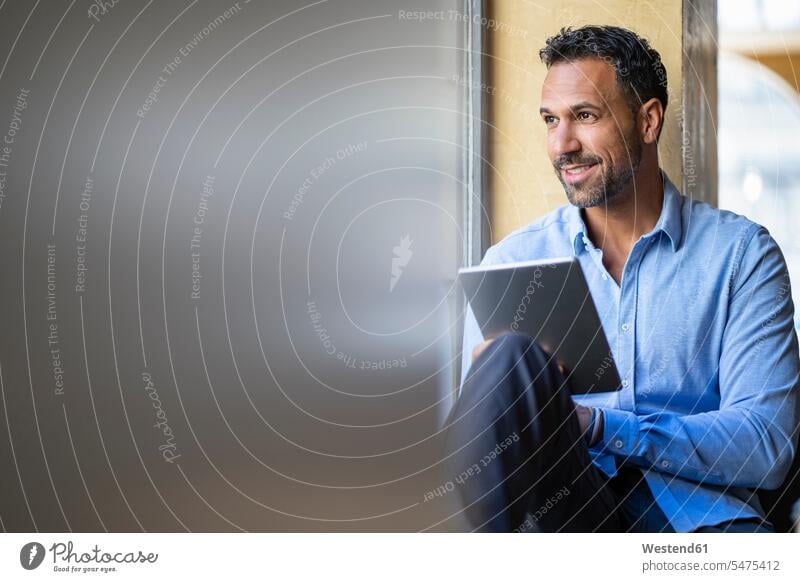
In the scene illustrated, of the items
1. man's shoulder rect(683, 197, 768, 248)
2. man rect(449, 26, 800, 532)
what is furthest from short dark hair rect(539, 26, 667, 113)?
man's shoulder rect(683, 197, 768, 248)

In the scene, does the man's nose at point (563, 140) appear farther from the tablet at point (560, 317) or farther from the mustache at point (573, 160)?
the tablet at point (560, 317)

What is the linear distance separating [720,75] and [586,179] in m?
0.20

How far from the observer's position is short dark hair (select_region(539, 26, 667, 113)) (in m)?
0.98

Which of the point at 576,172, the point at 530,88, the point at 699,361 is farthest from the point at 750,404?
the point at 530,88

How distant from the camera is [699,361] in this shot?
37.4 inches

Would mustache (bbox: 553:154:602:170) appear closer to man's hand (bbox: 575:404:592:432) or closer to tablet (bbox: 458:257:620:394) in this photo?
tablet (bbox: 458:257:620:394)

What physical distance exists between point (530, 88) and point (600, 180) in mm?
129

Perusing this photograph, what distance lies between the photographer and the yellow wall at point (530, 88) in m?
1.01

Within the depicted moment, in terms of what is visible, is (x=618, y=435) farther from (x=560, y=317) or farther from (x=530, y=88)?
→ (x=530, y=88)

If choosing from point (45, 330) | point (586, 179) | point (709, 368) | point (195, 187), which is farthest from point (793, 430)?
point (45, 330)

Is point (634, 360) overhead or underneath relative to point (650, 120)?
underneath

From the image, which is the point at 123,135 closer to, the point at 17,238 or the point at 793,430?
the point at 17,238

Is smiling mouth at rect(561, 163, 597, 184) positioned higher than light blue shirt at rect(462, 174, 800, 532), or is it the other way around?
smiling mouth at rect(561, 163, 597, 184)

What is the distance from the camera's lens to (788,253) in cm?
98
